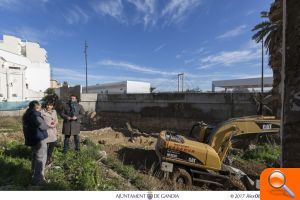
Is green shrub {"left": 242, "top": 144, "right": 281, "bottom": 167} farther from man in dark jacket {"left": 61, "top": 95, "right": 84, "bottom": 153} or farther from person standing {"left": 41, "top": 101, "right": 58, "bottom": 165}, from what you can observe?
person standing {"left": 41, "top": 101, "right": 58, "bottom": 165}

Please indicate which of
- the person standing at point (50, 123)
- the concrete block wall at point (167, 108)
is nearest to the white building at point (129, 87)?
the concrete block wall at point (167, 108)

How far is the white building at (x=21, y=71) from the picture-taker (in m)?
28.4

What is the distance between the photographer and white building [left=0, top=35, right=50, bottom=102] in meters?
28.4

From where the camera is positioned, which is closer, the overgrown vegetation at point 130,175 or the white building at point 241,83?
the overgrown vegetation at point 130,175

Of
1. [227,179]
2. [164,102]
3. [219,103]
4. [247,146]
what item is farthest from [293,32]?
[164,102]

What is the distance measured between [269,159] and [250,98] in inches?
397

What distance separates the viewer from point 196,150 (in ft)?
17.6

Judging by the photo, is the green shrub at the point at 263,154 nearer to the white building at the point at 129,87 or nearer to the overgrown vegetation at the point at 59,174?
the overgrown vegetation at the point at 59,174

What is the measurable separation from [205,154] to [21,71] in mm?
31702

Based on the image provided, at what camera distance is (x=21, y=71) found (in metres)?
30.6

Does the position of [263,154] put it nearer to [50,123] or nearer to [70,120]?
[70,120]

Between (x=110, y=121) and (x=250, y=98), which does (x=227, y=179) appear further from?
(x=110, y=121)

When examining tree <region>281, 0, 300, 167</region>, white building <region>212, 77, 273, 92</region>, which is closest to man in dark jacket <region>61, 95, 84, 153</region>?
tree <region>281, 0, 300, 167</region>

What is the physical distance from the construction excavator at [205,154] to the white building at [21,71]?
1108 inches
